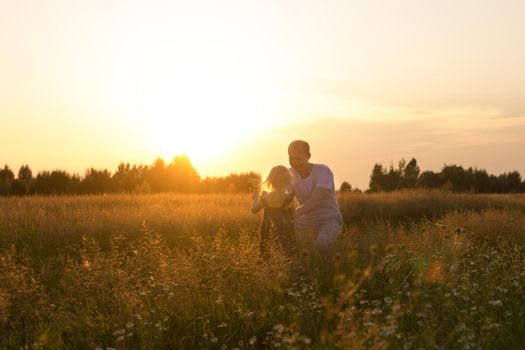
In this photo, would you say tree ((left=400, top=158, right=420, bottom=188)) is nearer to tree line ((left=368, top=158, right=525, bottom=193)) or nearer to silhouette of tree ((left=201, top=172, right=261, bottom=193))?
tree line ((left=368, top=158, right=525, bottom=193))

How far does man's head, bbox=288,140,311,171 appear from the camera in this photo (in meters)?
9.92

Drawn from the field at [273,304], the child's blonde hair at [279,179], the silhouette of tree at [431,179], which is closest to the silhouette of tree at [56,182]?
the silhouette of tree at [431,179]

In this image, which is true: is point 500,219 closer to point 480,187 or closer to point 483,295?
point 483,295

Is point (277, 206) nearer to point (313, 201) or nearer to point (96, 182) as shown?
point (313, 201)

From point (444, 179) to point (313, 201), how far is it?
4085 cm

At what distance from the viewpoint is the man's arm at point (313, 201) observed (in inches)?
391

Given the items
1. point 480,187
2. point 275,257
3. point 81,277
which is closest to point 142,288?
point 81,277

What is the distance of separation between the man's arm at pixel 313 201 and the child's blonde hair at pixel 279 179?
2.08 feet

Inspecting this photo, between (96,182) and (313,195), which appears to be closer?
(313,195)

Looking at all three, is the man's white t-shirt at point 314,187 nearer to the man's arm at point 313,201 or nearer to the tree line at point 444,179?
the man's arm at point 313,201

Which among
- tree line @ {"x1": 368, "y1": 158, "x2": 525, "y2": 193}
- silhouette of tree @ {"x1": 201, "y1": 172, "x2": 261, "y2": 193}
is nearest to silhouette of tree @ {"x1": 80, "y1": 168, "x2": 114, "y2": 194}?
silhouette of tree @ {"x1": 201, "y1": 172, "x2": 261, "y2": 193}

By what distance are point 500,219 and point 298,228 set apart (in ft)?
21.9

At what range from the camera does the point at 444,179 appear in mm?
48844

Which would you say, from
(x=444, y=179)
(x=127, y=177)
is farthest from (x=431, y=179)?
(x=127, y=177)
